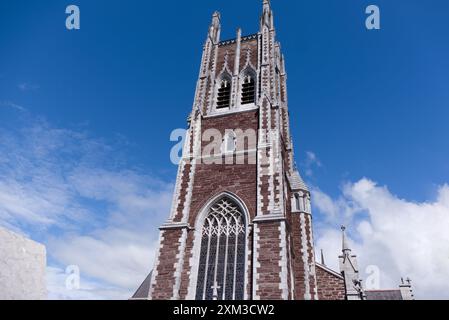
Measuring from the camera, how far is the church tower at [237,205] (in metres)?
14.7

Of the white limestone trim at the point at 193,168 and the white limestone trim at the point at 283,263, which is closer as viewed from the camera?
the white limestone trim at the point at 283,263

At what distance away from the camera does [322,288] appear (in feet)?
58.2

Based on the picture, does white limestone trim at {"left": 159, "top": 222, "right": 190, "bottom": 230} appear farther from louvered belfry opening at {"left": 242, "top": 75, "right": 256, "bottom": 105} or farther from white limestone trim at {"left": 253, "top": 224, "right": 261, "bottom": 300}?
louvered belfry opening at {"left": 242, "top": 75, "right": 256, "bottom": 105}

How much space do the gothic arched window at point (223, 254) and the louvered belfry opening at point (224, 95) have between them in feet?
27.7

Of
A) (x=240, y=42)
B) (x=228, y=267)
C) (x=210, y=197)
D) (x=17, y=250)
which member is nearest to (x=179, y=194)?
(x=210, y=197)

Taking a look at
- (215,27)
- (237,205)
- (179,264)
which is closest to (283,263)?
(237,205)

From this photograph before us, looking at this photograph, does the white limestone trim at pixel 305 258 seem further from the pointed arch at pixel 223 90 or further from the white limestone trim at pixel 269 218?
the pointed arch at pixel 223 90

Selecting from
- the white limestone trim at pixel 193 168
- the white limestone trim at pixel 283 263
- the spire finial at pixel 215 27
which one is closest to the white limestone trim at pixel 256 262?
the white limestone trim at pixel 283 263

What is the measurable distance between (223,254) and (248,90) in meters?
12.6

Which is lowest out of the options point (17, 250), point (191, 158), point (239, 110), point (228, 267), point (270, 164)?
point (17, 250)

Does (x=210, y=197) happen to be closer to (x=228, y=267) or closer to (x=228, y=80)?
(x=228, y=267)
